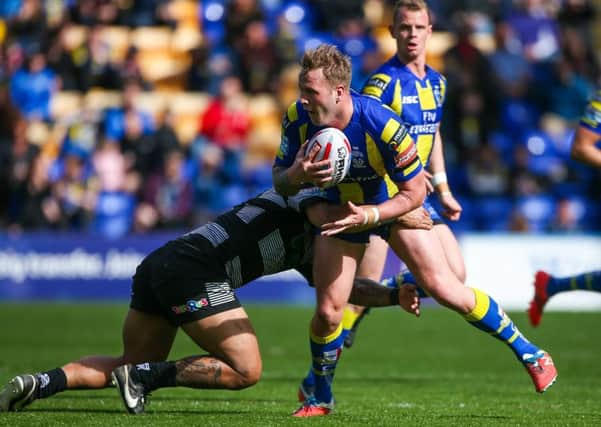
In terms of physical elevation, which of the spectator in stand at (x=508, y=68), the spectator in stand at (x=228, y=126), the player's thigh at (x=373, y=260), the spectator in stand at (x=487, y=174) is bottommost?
the spectator in stand at (x=487, y=174)

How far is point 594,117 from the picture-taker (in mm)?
8477

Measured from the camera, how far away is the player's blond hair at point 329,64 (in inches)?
259

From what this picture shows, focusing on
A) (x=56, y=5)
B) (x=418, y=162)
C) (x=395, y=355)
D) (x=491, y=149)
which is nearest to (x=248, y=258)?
(x=418, y=162)

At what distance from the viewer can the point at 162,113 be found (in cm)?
1884

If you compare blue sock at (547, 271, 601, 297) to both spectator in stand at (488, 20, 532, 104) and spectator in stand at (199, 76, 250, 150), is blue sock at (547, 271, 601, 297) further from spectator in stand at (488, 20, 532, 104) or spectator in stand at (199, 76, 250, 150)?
spectator in stand at (488, 20, 532, 104)

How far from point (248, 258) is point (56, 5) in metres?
15.8

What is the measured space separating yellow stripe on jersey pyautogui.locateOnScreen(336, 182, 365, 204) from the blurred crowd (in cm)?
1047

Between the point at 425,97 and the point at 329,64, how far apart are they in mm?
1846

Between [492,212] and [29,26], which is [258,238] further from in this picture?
[29,26]

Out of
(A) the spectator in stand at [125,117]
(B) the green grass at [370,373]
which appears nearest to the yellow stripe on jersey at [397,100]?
(B) the green grass at [370,373]

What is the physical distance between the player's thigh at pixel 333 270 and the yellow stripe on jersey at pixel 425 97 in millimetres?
1612

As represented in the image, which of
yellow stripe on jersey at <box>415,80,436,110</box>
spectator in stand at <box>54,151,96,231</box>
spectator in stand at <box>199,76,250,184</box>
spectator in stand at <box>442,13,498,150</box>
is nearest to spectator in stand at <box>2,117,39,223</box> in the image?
spectator in stand at <box>54,151,96,231</box>

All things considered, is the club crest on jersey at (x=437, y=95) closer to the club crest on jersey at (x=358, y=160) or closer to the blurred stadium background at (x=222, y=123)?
the club crest on jersey at (x=358, y=160)

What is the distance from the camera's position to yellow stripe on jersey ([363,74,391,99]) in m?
8.14
